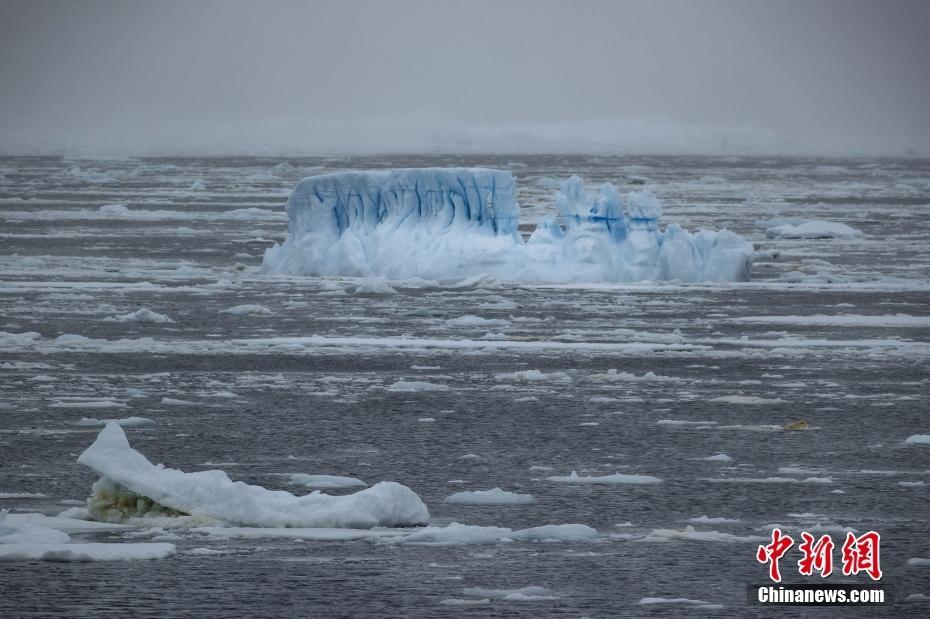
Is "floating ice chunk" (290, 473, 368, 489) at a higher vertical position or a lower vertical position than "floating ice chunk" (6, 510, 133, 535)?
lower

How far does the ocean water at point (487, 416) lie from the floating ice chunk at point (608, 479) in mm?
149

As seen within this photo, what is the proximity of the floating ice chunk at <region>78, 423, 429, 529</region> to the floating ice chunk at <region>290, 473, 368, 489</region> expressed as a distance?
92cm

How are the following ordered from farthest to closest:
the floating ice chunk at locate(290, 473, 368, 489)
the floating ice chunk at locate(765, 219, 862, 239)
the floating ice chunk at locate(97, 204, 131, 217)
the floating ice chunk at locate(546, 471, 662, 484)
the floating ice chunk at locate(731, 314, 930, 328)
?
the floating ice chunk at locate(97, 204, 131, 217) < the floating ice chunk at locate(765, 219, 862, 239) < the floating ice chunk at locate(731, 314, 930, 328) < the floating ice chunk at locate(546, 471, 662, 484) < the floating ice chunk at locate(290, 473, 368, 489)

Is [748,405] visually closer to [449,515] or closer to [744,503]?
[744,503]

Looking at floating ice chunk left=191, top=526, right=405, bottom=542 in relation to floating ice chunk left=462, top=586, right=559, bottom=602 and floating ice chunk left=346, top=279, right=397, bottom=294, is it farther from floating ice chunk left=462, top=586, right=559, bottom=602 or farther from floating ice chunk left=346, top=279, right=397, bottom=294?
floating ice chunk left=346, top=279, right=397, bottom=294

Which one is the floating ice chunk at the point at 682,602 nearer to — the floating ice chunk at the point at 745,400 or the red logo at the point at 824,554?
the red logo at the point at 824,554

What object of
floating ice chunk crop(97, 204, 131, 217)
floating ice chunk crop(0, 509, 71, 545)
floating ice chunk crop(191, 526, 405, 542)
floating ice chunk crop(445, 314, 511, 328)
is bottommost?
floating ice chunk crop(97, 204, 131, 217)

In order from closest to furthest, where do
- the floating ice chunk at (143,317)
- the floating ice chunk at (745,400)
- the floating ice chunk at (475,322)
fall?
the floating ice chunk at (745,400) < the floating ice chunk at (475,322) < the floating ice chunk at (143,317)

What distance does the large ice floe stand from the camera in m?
24.0

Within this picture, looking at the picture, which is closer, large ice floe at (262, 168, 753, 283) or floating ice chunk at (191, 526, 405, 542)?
floating ice chunk at (191, 526, 405, 542)

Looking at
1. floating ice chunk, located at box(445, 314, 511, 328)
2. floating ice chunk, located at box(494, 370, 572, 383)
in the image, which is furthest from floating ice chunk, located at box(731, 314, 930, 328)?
floating ice chunk, located at box(494, 370, 572, 383)

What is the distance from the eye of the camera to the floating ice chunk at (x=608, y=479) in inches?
425

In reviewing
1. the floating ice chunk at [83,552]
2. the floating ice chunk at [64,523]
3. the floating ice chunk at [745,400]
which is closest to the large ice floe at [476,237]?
the floating ice chunk at [745,400]

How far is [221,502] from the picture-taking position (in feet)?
31.2
